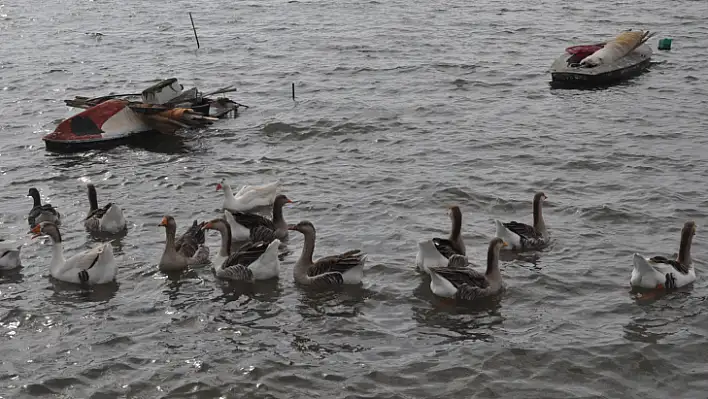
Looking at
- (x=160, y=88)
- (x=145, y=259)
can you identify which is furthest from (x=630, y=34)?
(x=145, y=259)

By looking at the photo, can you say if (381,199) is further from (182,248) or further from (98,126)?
(98,126)

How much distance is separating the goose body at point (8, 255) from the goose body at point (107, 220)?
6.06 feet

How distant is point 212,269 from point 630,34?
18.2m

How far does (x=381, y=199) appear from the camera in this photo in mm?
Result: 19344

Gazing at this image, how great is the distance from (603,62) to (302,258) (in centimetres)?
1542

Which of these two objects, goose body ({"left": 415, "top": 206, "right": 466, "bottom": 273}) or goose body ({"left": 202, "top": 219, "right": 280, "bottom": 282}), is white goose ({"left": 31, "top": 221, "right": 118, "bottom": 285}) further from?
goose body ({"left": 415, "top": 206, "right": 466, "bottom": 273})

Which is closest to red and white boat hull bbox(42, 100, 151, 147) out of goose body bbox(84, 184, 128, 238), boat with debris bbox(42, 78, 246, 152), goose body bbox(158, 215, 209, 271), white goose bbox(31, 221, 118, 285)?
boat with debris bbox(42, 78, 246, 152)

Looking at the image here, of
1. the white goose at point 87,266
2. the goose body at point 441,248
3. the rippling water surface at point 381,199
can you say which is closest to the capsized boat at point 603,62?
the rippling water surface at point 381,199

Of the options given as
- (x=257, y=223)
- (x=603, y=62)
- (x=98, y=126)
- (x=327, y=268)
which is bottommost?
(x=327, y=268)

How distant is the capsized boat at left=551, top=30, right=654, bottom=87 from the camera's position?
2697cm

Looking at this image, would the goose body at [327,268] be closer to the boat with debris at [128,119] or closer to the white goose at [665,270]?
the white goose at [665,270]

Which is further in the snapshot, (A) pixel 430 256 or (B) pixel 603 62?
(B) pixel 603 62

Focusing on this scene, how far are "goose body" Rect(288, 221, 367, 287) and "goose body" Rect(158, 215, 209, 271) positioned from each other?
1.94 m

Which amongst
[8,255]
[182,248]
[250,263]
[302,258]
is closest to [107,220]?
[182,248]
